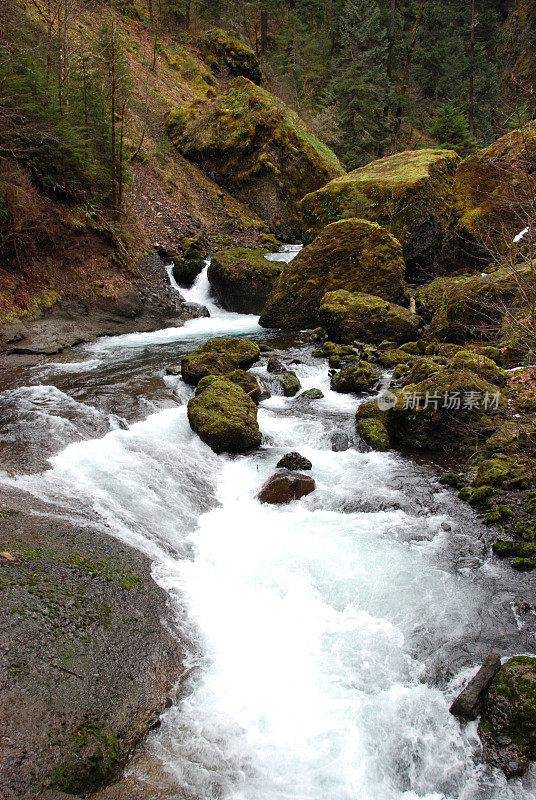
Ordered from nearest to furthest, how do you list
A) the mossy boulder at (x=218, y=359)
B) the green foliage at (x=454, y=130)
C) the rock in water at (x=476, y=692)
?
the rock in water at (x=476, y=692) → the mossy boulder at (x=218, y=359) → the green foliage at (x=454, y=130)

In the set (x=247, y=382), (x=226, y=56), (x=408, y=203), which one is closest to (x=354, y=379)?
(x=247, y=382)

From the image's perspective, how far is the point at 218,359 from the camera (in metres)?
9.62

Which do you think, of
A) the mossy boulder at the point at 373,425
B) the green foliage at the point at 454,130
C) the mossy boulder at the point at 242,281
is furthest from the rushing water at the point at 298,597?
the green foliage at the point at 454,130

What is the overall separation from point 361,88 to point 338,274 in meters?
21.7

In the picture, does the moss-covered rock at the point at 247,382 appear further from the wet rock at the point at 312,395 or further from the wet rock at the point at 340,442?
the wet rock at the point at 340,442

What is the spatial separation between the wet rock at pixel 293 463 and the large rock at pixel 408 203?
11814mm

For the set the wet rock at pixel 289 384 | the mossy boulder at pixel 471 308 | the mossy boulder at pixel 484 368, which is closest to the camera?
the mossy boulder at pixel 484 368

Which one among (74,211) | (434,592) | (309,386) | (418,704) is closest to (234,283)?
(74,211)

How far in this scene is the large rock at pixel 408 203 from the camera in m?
16.4

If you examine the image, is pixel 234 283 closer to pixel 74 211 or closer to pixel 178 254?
pixel 178 254

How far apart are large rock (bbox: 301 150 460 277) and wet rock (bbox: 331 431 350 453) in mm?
10685

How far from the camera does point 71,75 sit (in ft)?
42.8

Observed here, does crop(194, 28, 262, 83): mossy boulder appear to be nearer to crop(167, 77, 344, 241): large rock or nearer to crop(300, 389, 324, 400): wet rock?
crop(167, 77, 344, 241): large rock

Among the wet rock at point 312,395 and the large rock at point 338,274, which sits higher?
the large rock at point 338,274
